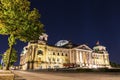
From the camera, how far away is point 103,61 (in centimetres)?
13575

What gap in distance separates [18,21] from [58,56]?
281 ft

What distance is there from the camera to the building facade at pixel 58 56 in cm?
9456

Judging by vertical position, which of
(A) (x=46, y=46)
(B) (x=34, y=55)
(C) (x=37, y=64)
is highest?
(A) (x=46, y=46)

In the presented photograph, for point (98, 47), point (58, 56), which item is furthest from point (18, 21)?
point (98, 47)

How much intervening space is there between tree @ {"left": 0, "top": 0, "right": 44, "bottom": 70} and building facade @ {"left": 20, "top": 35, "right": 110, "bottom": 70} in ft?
216

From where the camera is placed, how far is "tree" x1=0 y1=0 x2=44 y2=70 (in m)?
20.1

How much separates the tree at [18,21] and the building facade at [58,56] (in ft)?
216

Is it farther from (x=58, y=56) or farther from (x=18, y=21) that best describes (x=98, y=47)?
(x=18, y=21)

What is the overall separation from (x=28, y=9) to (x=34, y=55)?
2881 inches

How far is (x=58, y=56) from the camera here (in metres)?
105

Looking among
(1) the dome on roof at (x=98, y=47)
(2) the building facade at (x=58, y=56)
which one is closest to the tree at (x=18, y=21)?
(2) the building facade at (x=58, y=56)

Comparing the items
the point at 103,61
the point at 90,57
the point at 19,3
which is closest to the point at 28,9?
the point at 19,3

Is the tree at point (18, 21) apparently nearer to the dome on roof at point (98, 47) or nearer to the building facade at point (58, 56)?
the building facade at point (58, 56)

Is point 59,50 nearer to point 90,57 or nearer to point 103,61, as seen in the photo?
point 90,57
